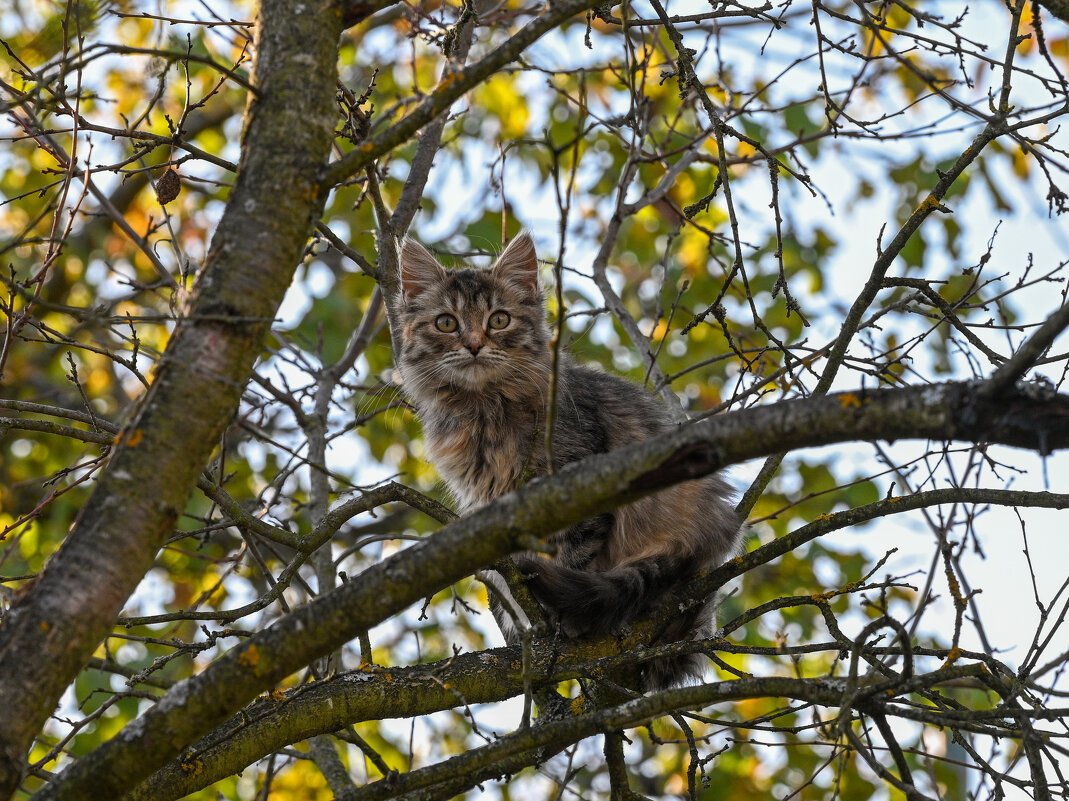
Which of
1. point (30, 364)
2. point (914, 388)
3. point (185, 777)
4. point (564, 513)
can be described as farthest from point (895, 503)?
point (30, 364)

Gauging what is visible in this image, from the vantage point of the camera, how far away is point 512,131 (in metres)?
8.69

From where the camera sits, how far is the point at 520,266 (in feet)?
16.2

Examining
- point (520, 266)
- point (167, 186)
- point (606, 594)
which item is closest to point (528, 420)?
point (520, 266)

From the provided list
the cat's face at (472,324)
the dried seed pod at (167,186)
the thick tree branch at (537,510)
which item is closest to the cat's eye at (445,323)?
the cat's face at (472,324)

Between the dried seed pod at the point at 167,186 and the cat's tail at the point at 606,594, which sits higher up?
the dried seed pod at the point at 167,186

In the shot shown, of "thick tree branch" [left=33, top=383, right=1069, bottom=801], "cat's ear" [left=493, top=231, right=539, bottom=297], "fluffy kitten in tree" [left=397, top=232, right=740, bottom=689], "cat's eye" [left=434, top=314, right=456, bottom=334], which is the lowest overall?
"thick tree branch" [left=33, top=383, right=1069, bottom=801]

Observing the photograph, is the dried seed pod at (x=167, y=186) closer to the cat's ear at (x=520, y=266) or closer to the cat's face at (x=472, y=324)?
the cat's face at (x=472, y=324)

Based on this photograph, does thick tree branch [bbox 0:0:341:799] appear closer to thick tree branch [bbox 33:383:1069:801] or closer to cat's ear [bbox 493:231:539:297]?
thick tree branch [bbox 33:383:1069:801]

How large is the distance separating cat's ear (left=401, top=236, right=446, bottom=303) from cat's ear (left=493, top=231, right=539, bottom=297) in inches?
11.9

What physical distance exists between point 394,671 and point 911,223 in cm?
209

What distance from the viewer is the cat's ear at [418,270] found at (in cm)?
484

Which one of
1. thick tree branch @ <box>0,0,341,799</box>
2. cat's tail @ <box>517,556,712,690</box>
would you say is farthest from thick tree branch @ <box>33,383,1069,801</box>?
cat's tail @ <box>517,556,712,690</box>

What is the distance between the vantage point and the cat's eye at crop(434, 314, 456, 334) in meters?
4.66

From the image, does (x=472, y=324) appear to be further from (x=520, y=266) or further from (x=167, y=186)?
(x=167, y=186)
